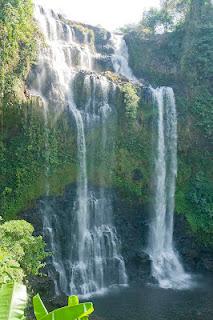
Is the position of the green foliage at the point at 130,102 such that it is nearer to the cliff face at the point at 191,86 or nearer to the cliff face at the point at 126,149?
the cliff face at the point at 126,149

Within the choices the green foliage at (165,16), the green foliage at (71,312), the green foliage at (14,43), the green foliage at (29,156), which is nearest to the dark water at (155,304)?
the green foliage at (29,156)

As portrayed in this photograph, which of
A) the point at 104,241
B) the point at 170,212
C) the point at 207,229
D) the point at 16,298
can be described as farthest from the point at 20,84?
the point at 16,298

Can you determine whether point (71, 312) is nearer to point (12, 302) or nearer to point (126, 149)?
point (12, 302)

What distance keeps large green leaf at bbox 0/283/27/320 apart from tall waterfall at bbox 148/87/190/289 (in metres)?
17.0

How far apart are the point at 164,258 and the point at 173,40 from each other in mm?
13813

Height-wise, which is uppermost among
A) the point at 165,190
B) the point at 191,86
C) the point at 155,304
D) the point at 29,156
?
the point at 191,86

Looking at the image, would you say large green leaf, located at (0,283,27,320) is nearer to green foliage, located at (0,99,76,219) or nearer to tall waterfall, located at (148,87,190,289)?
green foliage, located at (0,99,76,219)

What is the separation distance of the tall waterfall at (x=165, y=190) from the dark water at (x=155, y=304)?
2.61 metres

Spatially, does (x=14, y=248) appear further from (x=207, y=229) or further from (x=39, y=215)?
(x=207, y=229)

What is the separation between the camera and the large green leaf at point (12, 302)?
11.0ft

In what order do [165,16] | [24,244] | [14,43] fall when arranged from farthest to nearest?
[165,16] < [14,43] < [24,244]

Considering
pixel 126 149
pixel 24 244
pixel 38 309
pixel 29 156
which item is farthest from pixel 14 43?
pixel 38 309

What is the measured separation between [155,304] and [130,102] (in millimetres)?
9922

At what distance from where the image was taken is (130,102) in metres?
21.4
